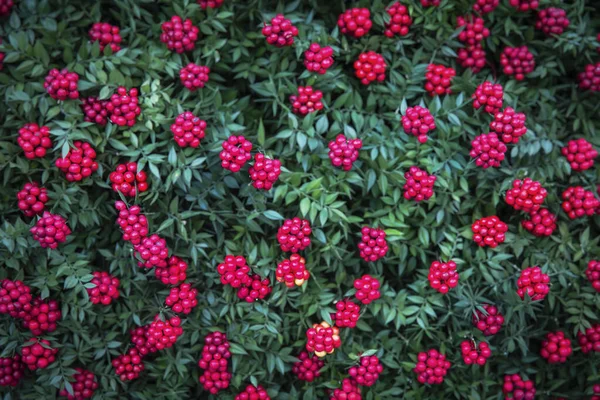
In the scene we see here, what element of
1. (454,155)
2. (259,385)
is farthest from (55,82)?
(454,155)

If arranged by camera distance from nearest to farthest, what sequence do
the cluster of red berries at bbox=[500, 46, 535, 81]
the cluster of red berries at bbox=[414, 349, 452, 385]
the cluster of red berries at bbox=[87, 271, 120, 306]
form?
the cluster of red berries at bbox=[87, 271, 120, 306] → the cluster of red berries at bbox=[414, 349, 452, 385] → the cluster of red berries at bbox=[500, 46, 535, 81]

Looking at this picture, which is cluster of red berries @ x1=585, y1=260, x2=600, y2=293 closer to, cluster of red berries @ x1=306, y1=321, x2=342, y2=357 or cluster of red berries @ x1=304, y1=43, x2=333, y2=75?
cluster of red berries @ x1=306, y1=321, x2=342, y2=357

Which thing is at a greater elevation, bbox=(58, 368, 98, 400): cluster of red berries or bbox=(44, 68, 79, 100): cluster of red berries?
bbox=(44, 68, 79, 100): cluster of red berries

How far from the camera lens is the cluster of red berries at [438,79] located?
343cm

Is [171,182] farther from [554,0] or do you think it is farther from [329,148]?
[554,0]

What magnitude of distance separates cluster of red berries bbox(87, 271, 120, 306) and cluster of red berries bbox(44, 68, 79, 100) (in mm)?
1019

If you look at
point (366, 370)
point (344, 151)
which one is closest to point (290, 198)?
point (344, 151)

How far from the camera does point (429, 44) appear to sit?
3566mm

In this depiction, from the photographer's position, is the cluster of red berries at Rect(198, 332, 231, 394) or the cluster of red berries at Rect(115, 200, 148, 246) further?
the cluster of red berries at Rect(198, 332, 231, 394)

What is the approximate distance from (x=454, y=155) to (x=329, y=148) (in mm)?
817

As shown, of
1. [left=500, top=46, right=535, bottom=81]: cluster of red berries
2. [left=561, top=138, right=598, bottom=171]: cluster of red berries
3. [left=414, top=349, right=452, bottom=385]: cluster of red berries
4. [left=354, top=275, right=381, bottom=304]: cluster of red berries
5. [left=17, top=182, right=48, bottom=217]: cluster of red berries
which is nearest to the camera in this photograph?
[left=17, top=182, right=48, bottom=217]: cluster of red berries

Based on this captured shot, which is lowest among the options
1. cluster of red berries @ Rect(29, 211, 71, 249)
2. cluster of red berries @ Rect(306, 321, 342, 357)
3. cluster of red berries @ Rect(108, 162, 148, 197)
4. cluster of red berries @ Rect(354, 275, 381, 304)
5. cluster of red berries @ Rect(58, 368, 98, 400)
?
cluster of red berries @ Rect(58, 368, 98, 400)

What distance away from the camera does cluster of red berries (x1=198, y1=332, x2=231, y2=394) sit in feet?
10.5

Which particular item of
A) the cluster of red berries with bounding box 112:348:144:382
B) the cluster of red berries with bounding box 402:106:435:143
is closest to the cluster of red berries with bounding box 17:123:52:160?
the cluster of red berries with bounding box 112:348:144:382
